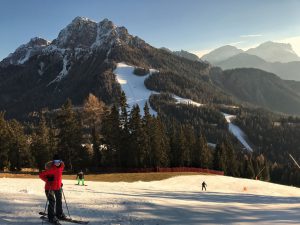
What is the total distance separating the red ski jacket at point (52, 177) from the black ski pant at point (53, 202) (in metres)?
0.21

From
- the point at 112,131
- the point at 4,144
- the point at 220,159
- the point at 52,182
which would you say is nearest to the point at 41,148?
A: the point at 4,144

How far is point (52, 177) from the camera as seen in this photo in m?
18.1

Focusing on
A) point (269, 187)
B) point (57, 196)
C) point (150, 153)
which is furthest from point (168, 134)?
point (57, 196)

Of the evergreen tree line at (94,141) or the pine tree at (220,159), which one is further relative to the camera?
the pine tree at (220,159)

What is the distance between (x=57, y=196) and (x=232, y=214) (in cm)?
1159

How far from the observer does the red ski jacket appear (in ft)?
59.1

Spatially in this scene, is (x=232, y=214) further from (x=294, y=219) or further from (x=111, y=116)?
(x=111, y=116)

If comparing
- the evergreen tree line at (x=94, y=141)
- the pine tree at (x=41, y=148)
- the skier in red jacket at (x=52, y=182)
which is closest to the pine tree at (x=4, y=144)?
the evergreen tree line at (x=94, y=141)

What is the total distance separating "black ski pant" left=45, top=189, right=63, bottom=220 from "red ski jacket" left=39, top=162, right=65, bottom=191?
0.70ft

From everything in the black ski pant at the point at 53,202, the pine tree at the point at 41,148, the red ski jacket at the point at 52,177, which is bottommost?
the black ski pant at the point at 53,202

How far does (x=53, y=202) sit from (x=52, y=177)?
3.53 ft

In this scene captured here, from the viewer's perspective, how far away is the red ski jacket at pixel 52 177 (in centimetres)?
1802

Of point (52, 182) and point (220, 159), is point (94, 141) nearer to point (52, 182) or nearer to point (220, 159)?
point (220, 159)

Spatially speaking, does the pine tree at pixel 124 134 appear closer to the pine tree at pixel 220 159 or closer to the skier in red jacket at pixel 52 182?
the pine tree at pixel 220 159
